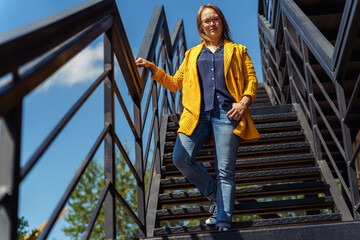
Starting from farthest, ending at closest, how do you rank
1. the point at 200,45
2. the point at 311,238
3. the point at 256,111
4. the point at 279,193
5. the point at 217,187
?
the point at 256,111
the point at 279,193
the point at 200,45
the point at 217,187
the point at 311,238

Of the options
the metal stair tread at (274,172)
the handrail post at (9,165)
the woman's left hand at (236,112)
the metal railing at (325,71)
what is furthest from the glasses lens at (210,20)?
the handrail post at (9,165)

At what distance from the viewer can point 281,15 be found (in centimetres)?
515

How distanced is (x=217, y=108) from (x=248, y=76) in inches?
12.2

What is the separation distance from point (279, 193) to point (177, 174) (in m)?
0.96

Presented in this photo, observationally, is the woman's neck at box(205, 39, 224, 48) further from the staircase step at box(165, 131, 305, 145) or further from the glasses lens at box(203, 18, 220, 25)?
the staircase step at box(165, 131, 305, 145)

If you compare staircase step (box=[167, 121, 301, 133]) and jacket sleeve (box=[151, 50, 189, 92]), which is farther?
staircase step (box=[167, 121, 301, 133])

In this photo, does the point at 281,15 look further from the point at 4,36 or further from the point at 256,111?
the point at 4,36

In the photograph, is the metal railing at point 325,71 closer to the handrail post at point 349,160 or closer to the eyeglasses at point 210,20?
the handrail post at point 349,160

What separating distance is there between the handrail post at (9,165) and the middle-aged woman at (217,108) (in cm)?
167

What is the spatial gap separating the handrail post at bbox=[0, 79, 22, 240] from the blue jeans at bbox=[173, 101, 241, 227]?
168cm

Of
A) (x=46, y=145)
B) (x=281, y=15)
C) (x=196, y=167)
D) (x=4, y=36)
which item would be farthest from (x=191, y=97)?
(x=281, y=15)

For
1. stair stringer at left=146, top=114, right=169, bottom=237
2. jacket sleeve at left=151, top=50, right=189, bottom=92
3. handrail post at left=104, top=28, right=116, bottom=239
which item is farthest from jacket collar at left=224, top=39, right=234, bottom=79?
stair stringer at left=146, top=114, right=169, bottom=237

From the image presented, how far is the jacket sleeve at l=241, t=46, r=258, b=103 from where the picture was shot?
111 inches

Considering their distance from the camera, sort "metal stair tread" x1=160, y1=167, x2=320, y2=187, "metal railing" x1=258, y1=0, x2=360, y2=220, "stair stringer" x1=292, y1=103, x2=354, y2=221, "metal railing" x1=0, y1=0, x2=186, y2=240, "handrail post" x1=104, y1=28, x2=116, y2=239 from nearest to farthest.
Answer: "metal railing" x1=0, y1=0, x2=186, y2=240, "handrail post" x1=104, y1=28, x2=116, y2=239, "metal railing" x1=258, y1=0, x2=360, y2=220, "stair stringer" x1=292, y1=103, x2=354, y2=221, "metal stair tread" x1=160, y1=167, x2=320, y2=187
